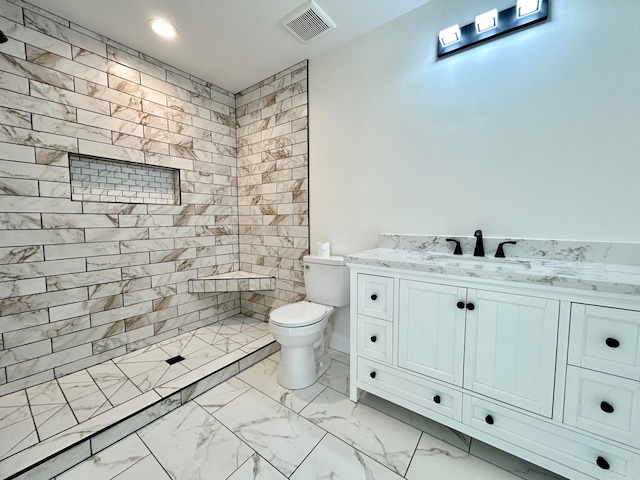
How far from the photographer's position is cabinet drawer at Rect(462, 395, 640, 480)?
946mm

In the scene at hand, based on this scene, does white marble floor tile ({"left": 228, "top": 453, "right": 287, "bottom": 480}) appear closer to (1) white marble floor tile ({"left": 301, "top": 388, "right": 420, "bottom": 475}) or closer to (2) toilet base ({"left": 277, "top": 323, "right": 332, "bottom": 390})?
(1) white marble floor tile ({"left": 301, "top": 388, "right": 420, "bottom": 475})

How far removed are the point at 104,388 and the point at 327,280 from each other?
1650 millimetres

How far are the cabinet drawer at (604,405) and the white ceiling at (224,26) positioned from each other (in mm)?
2216

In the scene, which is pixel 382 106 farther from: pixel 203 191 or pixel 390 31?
pixel 203 191

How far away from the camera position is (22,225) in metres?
1.68

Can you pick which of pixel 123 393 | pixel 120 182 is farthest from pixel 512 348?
pixel 120 182

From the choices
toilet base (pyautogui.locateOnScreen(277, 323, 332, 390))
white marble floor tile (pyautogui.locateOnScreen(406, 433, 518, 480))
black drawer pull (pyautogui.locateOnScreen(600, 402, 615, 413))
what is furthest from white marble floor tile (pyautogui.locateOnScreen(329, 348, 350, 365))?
black drawer pull (pyautogui.locateOnScreen(600, 402, 615, 413))

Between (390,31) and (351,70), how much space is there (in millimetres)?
358

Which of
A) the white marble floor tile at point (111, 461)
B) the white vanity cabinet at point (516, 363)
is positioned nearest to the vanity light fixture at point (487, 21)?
the white vanity cabinet at point (516, 363)

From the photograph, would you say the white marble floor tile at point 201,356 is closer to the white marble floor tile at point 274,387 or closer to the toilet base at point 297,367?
the white marble floor tile at point 274,387

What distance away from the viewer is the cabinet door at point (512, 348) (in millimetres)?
1039

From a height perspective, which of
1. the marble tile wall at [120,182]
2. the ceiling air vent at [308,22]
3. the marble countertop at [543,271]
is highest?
the ceiling air vent at [308,22]

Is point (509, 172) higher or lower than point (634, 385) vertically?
higher

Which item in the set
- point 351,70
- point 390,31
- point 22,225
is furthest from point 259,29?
point 22,225
